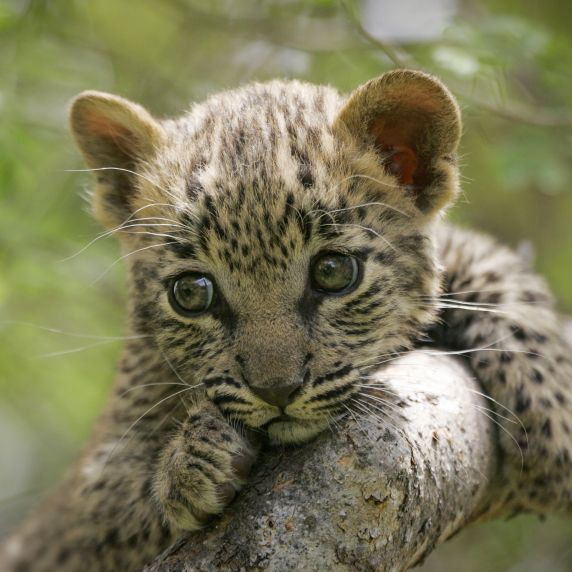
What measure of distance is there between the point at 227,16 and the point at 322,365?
5.63 m

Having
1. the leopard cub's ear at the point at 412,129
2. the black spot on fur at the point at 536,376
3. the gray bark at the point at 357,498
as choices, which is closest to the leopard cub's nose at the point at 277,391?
the gray bark at the point at 357,498

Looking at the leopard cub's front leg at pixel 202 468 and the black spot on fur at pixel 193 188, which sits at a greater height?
the black spot on fur at pixel 193 188

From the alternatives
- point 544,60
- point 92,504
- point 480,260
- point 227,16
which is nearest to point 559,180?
point 544,60

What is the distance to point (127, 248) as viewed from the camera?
568cm

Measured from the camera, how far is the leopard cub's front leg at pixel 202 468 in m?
4.22

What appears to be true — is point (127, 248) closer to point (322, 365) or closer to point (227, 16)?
point (322, 365)

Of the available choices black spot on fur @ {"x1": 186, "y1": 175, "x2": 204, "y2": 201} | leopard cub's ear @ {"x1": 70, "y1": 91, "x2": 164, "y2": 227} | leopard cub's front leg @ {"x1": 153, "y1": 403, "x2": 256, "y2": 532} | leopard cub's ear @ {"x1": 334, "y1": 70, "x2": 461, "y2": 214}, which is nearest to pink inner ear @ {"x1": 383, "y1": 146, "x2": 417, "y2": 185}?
leopard cub's ear @ {"x1": 334, "y1": 70, "x2": 461, "y2": 214}

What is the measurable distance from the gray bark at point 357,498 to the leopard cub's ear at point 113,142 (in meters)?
2.23

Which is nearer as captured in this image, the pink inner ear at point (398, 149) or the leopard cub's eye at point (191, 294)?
the leopard cub's eye at point (191, 294)

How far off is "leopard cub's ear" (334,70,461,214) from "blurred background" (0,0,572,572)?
56cm

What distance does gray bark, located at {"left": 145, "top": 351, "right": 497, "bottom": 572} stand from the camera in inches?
147

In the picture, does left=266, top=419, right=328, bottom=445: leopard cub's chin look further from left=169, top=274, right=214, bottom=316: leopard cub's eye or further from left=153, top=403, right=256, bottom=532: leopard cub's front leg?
left=169, top=274, right=214, bottom=316: leopard cub's eye

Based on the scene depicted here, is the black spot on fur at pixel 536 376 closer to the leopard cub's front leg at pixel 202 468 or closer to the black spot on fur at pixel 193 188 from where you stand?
the leopard cub's front leg at pixel 202 468

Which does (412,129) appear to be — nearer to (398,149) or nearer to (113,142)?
(398,149)
